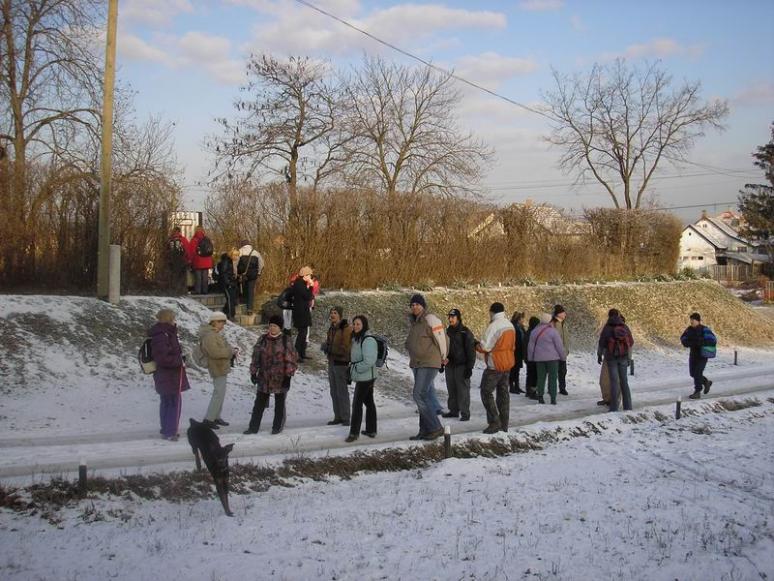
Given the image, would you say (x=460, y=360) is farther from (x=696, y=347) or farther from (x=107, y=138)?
(x=107, y=138)

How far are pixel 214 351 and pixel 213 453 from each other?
298 centimetres

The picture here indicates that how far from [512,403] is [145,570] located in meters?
9.31

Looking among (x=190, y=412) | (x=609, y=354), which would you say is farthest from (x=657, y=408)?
(x=190, y=412)

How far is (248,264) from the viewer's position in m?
16.7

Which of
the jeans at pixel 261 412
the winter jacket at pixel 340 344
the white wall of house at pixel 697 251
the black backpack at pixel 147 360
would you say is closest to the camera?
the black backpack at pixel 147 360

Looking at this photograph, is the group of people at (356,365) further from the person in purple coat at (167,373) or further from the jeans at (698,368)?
the jeans at (698,368)

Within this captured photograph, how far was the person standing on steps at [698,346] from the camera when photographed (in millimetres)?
15078

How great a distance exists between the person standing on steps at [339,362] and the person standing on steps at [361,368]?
734 millimetres

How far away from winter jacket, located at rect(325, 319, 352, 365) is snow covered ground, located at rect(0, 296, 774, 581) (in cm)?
108

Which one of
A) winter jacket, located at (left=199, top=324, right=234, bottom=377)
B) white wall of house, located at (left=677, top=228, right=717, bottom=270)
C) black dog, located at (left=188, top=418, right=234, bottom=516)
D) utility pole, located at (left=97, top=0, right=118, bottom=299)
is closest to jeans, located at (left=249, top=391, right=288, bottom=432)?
winter jacket, located at (left=199, top=324, right=234, bottom=377)

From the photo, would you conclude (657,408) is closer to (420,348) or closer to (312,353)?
(420,348)

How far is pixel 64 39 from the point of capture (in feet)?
61.6

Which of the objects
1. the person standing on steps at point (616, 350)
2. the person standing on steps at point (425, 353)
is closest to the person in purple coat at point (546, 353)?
the person standing on steps at point (616, 350)

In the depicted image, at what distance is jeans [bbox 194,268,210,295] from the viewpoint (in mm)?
16859
